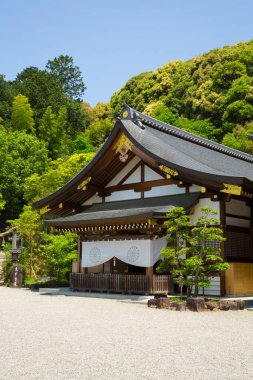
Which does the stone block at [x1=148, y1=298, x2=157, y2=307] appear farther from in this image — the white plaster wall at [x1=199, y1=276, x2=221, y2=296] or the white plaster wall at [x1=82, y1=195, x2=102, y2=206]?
the white plaster wall at [x1=82, y1=195, x2=102, y2=206]

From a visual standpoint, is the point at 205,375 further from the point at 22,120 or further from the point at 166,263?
the point at 22,120

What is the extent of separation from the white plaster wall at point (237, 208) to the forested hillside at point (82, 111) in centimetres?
1580

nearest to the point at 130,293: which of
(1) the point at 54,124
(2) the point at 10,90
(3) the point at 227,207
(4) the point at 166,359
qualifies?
(3) the point at 227,207

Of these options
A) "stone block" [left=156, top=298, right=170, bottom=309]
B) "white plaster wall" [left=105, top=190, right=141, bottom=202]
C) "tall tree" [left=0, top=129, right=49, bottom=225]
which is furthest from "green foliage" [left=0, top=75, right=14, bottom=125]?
"stone block" [left=156, top=298, right=170, bottom=309]

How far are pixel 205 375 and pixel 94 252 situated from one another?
11.7 meters

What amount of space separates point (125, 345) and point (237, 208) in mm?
10341

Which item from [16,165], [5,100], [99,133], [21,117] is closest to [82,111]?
[99,133]

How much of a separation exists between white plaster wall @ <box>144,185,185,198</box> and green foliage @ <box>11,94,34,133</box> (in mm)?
28771

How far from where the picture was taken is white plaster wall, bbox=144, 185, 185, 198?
16.0 m

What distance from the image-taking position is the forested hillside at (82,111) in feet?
116

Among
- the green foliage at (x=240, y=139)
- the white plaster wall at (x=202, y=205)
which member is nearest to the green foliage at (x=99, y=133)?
the green foliage at (x=240, y=139)

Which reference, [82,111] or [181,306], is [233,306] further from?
[82,111]

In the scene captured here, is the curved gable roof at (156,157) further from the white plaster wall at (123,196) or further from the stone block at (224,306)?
the stone block at (224,306)

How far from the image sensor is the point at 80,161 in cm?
3091
